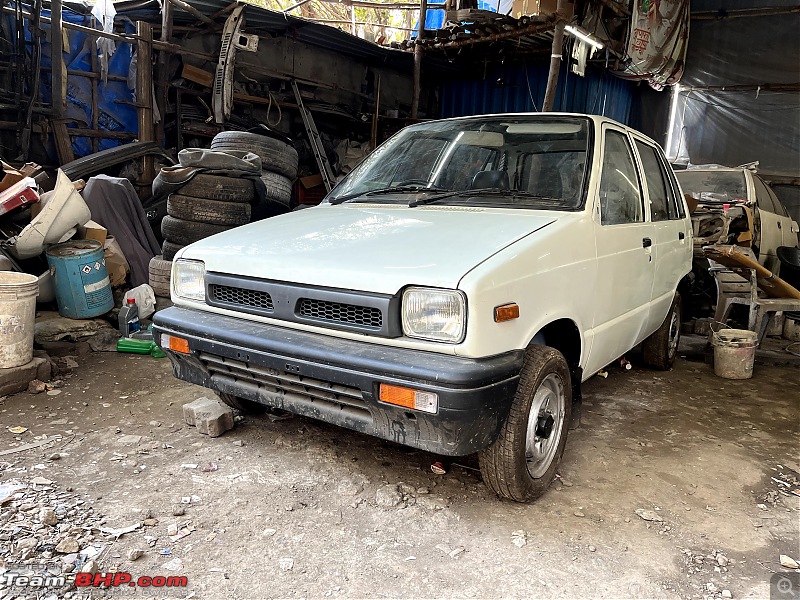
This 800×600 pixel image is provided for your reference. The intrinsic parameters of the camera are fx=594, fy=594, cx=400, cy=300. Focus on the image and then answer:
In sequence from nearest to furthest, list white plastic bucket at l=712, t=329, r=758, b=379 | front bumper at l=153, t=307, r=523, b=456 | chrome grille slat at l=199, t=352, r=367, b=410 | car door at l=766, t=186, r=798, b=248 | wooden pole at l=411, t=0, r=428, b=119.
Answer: front bumper at l=153, t=307, r=523, b=456
chrome grille slat at l=199, t=352, r=367, b=410
white plastic bucket at l=712, t=329, r=758, b=379
car door at l=766, t=186, r=798, b=248
wooden pole at l=411, t=0, r=428, b=119

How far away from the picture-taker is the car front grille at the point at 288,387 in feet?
8.20

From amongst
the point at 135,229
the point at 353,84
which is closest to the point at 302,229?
the point at 135,229

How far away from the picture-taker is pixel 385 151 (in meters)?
3.97

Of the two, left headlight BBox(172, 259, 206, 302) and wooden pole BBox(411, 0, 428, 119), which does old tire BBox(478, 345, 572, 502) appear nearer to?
left headlight BBox(172, 259, 206, 302)

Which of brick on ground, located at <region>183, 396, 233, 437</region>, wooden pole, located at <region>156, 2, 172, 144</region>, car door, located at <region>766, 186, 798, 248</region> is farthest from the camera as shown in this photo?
wooden pole, located at <region>156, 2, 172, 144</region>

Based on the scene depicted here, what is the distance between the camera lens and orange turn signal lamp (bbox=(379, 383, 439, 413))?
2.24 meters

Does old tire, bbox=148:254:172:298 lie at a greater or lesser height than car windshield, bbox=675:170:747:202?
lesser

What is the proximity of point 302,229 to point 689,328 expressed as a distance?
5406 mm

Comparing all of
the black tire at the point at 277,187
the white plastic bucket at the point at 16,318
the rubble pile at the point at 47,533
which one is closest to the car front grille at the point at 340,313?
the rubble pile at the point at 47,533

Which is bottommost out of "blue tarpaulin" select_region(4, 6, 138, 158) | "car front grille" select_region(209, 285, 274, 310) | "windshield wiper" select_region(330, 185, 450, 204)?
"car front grille" select_region(209, 285, 274, 310)

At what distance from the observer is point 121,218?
247 inches

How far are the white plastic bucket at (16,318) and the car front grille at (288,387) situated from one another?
1943mm

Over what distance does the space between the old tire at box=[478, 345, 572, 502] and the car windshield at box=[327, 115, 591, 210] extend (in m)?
0.87

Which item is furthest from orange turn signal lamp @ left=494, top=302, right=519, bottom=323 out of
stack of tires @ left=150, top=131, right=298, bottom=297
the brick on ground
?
stack of tires @ left=150, top=131, right=298, bottom=297
